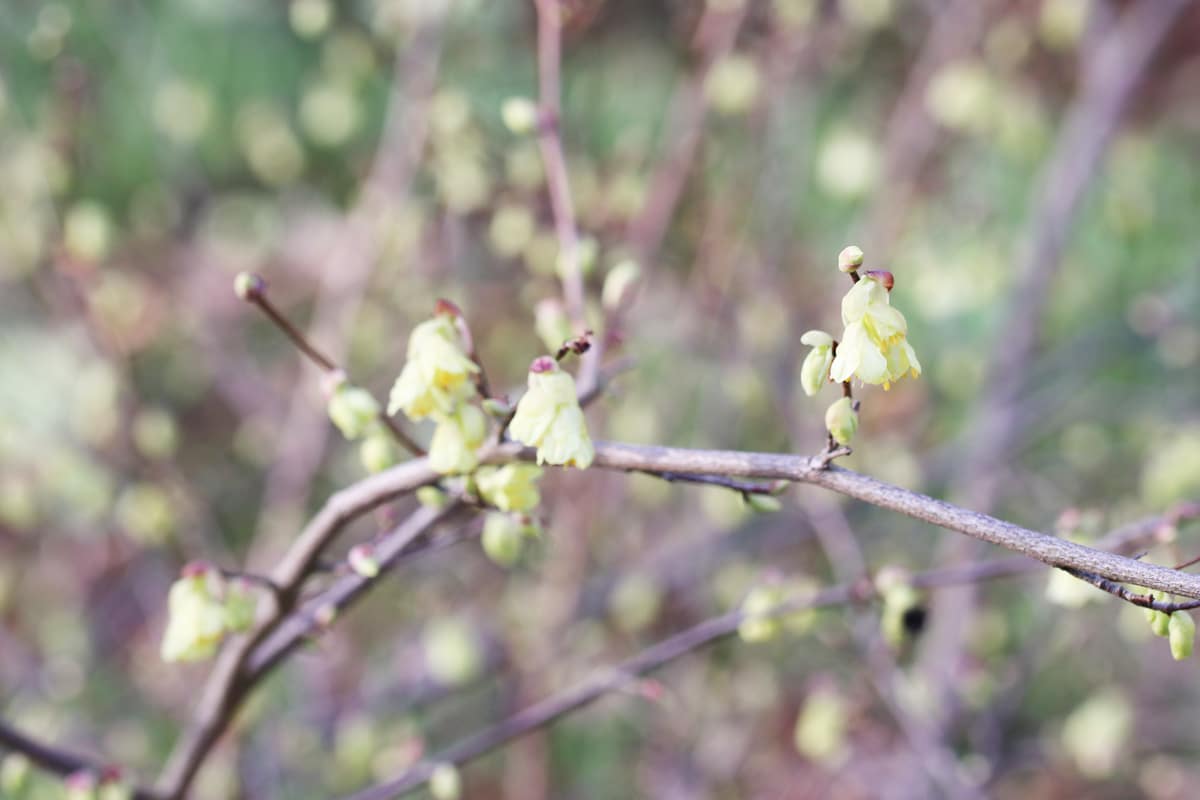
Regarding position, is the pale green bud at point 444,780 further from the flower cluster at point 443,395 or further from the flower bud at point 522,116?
the flower bud at point 522,116

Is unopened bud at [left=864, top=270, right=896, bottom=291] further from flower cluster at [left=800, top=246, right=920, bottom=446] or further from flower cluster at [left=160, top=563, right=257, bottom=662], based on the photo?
flower cluster at [left=160, top=563, right=257, bottom=662]

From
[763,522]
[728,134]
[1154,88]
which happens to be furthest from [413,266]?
[1154,88]

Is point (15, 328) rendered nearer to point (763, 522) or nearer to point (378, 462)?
point (763, 522)

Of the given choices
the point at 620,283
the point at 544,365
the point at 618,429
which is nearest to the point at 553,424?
the point at 544,365

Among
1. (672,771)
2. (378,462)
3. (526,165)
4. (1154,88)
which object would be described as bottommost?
(378,462)

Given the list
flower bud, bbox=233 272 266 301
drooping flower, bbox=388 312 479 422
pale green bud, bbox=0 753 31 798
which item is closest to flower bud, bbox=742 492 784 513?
drooping flower, bbox=388 312 479 422
